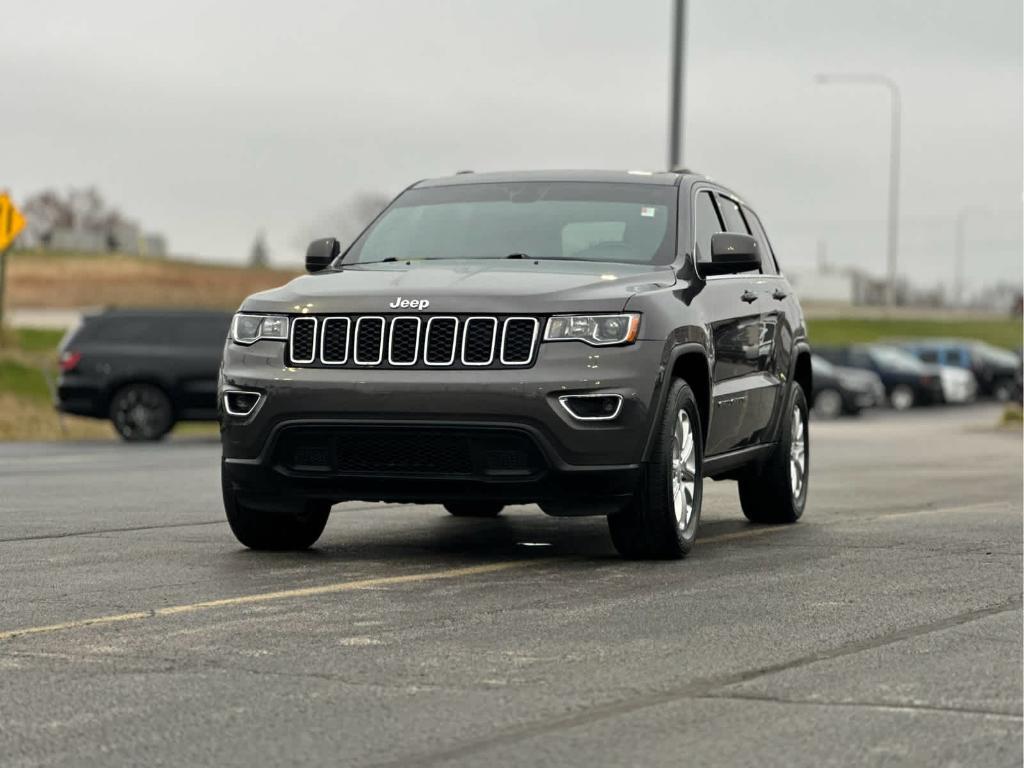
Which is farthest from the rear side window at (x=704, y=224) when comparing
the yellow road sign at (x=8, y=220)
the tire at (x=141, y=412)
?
the yellow road sign at (x=8, y=220)

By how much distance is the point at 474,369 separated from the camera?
9125mm

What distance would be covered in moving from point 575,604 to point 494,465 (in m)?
1.26

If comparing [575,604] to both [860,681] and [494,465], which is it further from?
[860,681]

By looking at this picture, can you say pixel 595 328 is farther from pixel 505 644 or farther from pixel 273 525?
pixel 505 644

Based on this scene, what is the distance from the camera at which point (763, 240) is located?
1288 cm

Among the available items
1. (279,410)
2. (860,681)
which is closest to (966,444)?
(279,410)

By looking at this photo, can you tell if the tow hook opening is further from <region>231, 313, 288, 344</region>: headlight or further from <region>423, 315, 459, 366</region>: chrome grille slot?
<region>231, 313, 288, 344</region>: headlight

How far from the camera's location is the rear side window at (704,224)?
10775mm

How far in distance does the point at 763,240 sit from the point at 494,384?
14.0 ft

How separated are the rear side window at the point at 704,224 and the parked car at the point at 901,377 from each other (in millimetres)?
37565

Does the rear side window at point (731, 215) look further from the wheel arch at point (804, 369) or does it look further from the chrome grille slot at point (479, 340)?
the chrome grille slot at point (479, 340)

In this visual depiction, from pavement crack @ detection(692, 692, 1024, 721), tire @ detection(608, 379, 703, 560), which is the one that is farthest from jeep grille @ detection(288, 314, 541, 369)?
pavement crack @ detection(692, 692, 1024, 721)

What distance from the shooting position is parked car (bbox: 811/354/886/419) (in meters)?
43.6

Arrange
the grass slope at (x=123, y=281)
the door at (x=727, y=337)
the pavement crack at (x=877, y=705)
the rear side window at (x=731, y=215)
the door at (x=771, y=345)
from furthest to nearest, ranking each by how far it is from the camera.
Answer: the grass slope at (x=123, y=281)
the rear side window at (x=731, y=215)
the door at (x=771, y=345)
the door at (x=727, y=337)
the pavement crack at (x=877, y=705)
